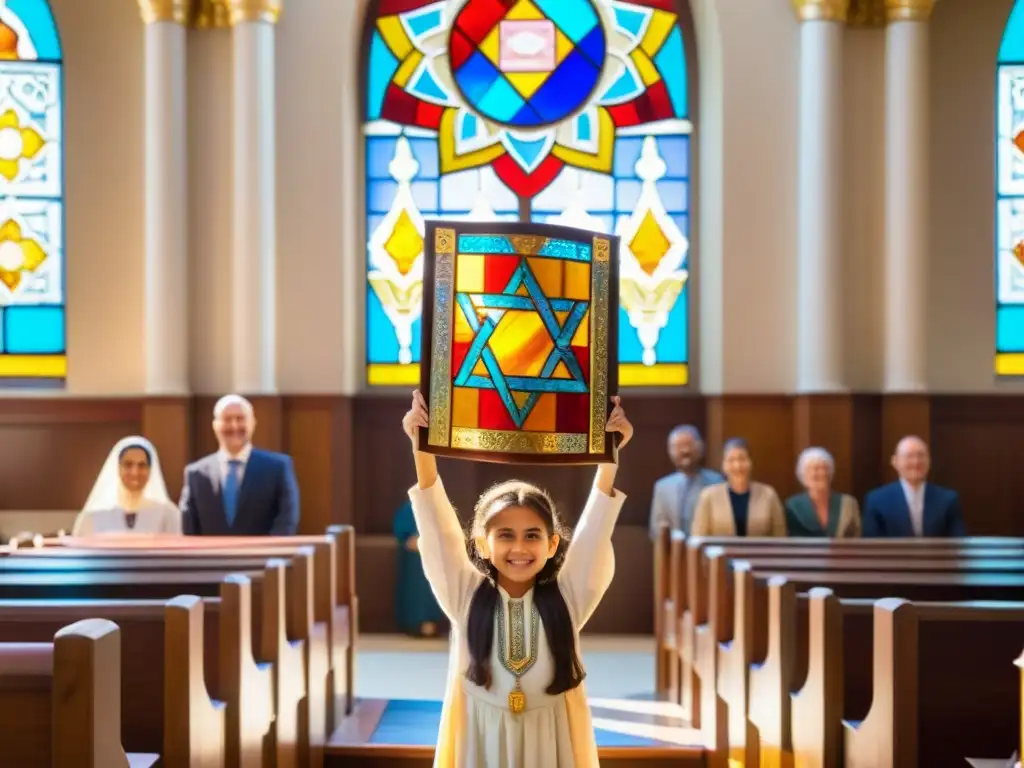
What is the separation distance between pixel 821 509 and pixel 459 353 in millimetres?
4064

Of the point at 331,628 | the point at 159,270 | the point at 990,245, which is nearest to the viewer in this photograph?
the point at 331,628

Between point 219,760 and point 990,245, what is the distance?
7.17m

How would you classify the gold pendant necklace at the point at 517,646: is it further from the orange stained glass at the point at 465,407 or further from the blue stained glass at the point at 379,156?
the blue stained glass at the point at 379,156

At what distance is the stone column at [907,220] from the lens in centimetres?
841

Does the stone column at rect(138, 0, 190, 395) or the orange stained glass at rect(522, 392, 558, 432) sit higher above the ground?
the stone column at rect(138, 0, 190, 395)

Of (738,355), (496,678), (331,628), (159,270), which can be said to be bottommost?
(331,628)

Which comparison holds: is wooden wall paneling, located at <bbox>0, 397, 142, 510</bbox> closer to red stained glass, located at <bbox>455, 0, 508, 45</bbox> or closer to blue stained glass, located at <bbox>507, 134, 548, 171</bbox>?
blue stained glass, located at <bbox>507, 134, 548, 171</bbox>

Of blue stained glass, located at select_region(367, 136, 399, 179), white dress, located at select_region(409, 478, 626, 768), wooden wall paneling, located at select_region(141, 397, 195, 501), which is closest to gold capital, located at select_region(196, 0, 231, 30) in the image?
blue stained glass, located at select_region(367, 136, 399, 179)

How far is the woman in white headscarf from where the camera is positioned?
20.4 feet

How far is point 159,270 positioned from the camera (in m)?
8.37

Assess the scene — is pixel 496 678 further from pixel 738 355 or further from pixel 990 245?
pixel 990 245

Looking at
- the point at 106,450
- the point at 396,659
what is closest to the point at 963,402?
the point at 396,659

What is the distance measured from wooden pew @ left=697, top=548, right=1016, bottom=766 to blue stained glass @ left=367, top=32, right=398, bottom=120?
528 centimetres

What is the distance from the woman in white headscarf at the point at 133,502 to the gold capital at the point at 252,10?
3388 millimetres
